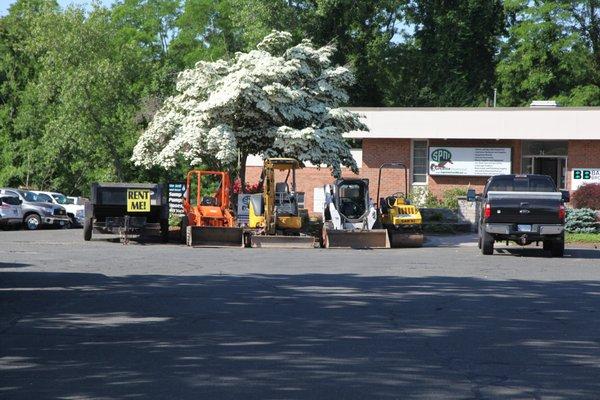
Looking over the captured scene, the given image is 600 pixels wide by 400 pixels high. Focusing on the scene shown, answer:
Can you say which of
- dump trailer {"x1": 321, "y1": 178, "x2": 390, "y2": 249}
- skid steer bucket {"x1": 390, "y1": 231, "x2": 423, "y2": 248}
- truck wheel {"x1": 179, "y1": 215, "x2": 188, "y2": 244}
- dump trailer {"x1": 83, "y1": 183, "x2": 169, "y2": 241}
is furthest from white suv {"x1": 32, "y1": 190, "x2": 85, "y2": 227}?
skid steer bucket {"x1": 390, "y1": 231, "x2": 423, "y2": 248}

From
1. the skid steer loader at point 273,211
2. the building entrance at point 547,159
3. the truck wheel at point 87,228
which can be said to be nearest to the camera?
the skid steer loader at point 273,211

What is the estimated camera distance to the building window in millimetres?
44812

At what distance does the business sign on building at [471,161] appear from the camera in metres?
43.9

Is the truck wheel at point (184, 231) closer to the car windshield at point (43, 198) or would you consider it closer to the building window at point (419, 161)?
the car windshield at point (43, 198)

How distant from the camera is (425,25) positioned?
2461 inches

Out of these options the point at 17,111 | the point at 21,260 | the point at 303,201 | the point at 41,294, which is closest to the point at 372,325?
the point at 41,294

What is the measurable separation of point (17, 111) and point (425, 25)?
26206mm

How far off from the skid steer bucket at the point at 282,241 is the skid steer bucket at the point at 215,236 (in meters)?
0.70

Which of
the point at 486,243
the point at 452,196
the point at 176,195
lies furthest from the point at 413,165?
the point at 486,243

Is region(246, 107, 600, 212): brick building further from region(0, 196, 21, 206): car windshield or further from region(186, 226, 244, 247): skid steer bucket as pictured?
region(186, 226, 244, 247): skid steer bucket

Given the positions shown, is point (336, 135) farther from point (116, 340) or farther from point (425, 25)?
point (425, 25)

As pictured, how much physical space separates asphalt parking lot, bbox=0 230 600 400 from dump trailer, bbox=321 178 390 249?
722 cm

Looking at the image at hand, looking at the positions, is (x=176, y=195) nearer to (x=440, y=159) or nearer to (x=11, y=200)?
(x=11, y=200)

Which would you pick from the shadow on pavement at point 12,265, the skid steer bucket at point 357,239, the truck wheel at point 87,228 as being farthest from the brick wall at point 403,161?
the shadow on pavement at point 12,265
